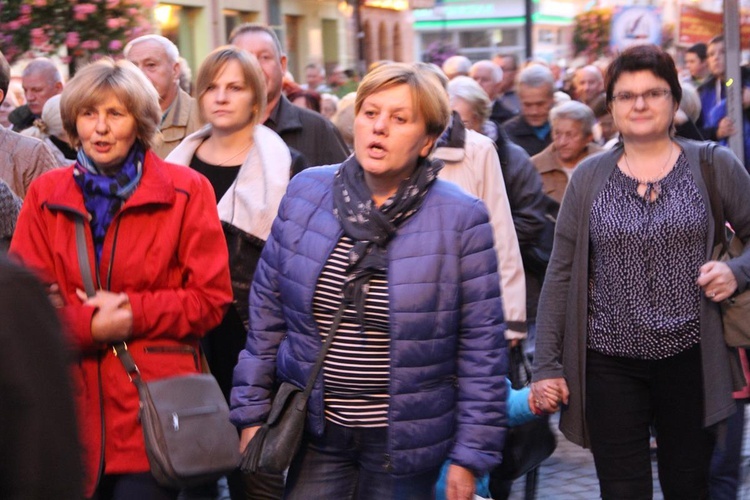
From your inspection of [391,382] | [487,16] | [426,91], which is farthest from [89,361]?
[487,16]

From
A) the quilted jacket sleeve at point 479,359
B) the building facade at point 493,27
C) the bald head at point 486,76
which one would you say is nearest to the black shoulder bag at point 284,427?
the quilted jacket sleeve at point 479,359

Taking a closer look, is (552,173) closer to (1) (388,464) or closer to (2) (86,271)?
(2) (86,271)

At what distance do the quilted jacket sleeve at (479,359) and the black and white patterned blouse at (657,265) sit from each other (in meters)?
0.86

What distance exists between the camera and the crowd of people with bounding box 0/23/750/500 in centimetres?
375

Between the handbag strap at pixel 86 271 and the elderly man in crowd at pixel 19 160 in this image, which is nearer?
the handbag strap at pixel 86 271

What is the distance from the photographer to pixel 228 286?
14.4 feet

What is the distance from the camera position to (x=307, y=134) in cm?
641

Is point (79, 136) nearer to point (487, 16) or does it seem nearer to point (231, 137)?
point (231, 137)

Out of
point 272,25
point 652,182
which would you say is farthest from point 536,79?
point 272,25

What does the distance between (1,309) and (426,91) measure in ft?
7.54

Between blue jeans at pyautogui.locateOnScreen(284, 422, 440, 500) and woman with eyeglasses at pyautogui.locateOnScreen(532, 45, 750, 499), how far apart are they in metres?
0.98

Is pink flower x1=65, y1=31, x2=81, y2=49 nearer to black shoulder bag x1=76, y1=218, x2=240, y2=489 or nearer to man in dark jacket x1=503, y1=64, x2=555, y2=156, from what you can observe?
man in dark jacket x1=503, y1=64, x2=555, y2=156

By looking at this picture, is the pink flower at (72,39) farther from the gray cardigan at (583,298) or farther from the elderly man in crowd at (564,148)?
the gray cardigan at (583,298)

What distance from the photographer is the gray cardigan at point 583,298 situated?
449cm
